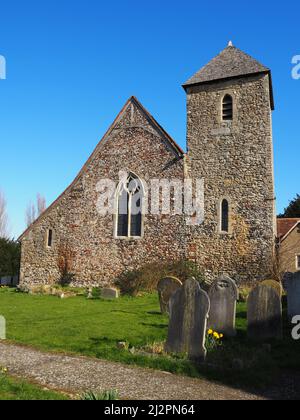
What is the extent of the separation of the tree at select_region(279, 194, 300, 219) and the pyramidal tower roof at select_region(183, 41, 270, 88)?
2495 centimetres

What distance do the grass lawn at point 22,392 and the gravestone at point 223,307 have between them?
498cm

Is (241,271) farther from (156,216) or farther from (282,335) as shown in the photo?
(282,335)

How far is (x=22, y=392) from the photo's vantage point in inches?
200

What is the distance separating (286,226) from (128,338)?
880 inches

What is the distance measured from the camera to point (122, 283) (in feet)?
60.7

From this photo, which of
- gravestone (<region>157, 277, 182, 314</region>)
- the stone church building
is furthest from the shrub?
gravestone (<region>157, 277, 182, 314</region>)

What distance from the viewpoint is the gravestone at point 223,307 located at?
906cm

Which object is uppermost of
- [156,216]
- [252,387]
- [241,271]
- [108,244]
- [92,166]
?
[92,166]

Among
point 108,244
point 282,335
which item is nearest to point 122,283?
point 108,244

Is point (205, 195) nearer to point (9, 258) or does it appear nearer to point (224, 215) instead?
point (224, 215)

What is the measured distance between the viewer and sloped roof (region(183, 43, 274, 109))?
62.1ft

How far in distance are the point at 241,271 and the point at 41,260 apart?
10.5 metres

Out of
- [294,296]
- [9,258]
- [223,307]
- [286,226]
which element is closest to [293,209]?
[286,226]

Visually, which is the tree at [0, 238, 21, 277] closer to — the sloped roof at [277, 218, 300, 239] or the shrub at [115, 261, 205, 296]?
the shrub at [115, 261, 205, 296]
